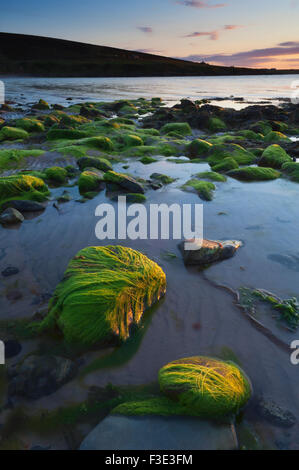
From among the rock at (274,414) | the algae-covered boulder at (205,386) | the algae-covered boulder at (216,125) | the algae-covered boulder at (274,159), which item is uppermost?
the algae-covered boulder at (216,125)

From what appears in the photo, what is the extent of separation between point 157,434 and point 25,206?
4.93 meters

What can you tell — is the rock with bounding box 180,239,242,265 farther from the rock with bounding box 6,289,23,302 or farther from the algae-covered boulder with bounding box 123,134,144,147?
the algae-covered boulder with bounding box 123,134,144,147

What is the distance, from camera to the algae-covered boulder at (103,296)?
2787 mm

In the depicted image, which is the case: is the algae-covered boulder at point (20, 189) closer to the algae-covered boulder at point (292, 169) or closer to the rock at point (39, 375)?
the rock at point (39, 375)

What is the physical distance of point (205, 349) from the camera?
2.79 metres

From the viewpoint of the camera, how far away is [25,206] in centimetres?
574

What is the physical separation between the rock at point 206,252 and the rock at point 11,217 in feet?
10.1

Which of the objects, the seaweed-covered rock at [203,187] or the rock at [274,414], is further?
the seaweed-covered rock at [203,187]

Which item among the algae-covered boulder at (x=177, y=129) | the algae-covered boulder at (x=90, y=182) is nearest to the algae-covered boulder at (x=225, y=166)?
the algae-covered boulder at (x=90, y=182)

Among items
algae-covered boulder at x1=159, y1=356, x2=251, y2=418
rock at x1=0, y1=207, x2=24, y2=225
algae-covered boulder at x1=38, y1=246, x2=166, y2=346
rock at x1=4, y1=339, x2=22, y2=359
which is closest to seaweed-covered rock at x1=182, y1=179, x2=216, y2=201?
algae-covered boulder at x1=38, y1=246, x2=166, y2=346

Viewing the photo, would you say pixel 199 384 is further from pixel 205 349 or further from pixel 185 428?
pixel 205 349

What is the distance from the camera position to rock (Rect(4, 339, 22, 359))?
2.62 metres

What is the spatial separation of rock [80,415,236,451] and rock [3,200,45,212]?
4.60 m

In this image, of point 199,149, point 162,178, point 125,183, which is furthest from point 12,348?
point 199,149
